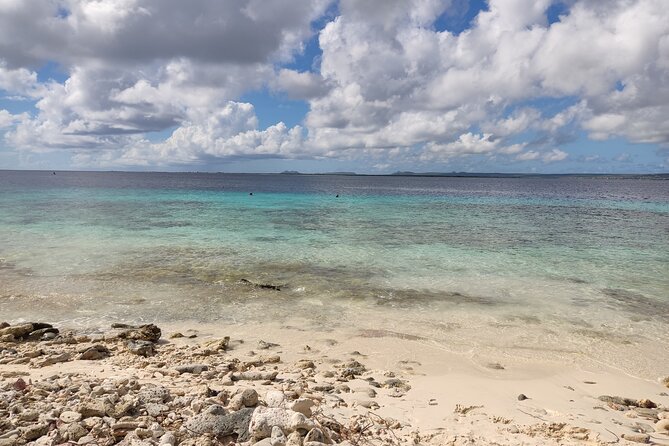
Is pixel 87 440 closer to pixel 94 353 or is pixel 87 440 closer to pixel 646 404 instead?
pixel 94 353

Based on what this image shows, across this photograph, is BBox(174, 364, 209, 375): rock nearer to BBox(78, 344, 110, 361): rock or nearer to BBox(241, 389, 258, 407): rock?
BBox(78, 344, 110, 361): rock

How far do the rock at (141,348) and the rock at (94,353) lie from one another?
0.44m

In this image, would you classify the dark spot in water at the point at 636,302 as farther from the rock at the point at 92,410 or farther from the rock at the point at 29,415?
the rock at the point at 29,415

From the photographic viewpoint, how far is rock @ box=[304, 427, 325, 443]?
453 centimetres

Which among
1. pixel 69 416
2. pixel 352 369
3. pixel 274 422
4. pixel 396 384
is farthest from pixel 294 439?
pixel 352 369

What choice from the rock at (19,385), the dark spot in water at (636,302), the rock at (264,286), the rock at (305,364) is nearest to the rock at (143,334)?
the rock at (19,385)

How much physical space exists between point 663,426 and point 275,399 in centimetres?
548

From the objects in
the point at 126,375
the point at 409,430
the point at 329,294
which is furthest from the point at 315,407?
the point at 329,294

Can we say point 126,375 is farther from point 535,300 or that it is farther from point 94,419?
point 535,300

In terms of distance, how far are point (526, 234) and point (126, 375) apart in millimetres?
27476

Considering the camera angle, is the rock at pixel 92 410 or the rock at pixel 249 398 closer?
the rock at pixel 92 410

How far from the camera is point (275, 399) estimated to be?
550cm

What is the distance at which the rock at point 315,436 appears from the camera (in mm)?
4531

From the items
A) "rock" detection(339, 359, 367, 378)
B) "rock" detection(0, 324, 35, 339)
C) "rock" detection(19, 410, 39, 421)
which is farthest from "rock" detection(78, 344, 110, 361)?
"rock" detection(339, 359, 367, 378)
